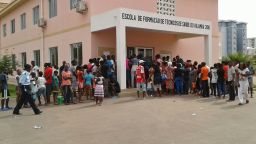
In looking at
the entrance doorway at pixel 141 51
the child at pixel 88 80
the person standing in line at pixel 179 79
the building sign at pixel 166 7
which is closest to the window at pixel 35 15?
the entrance doorway at pixel 141 51

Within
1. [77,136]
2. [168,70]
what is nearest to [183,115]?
[77,136]

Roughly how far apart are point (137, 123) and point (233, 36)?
41647 mm

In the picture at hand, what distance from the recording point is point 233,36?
48375 mm

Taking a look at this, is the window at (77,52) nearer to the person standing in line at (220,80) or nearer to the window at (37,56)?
the window at (37,56)

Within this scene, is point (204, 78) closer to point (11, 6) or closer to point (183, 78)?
point (183, 78)

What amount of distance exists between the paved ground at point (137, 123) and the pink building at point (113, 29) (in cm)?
373

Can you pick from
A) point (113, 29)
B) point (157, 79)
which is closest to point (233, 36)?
point (113, 29)

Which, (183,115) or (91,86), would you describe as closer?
(183,115)

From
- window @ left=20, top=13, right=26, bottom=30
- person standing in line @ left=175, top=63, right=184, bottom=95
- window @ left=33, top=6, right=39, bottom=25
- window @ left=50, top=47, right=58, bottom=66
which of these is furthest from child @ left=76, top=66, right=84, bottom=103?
window @ left=20, top=13, right=26, bottom=30

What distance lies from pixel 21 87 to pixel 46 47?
1161cm

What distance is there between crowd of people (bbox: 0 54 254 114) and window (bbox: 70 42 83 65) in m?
3.27

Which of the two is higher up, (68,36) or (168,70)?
(68,36)

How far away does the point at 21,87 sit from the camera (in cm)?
1159

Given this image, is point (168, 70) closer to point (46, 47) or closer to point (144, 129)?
point (144, 129)
